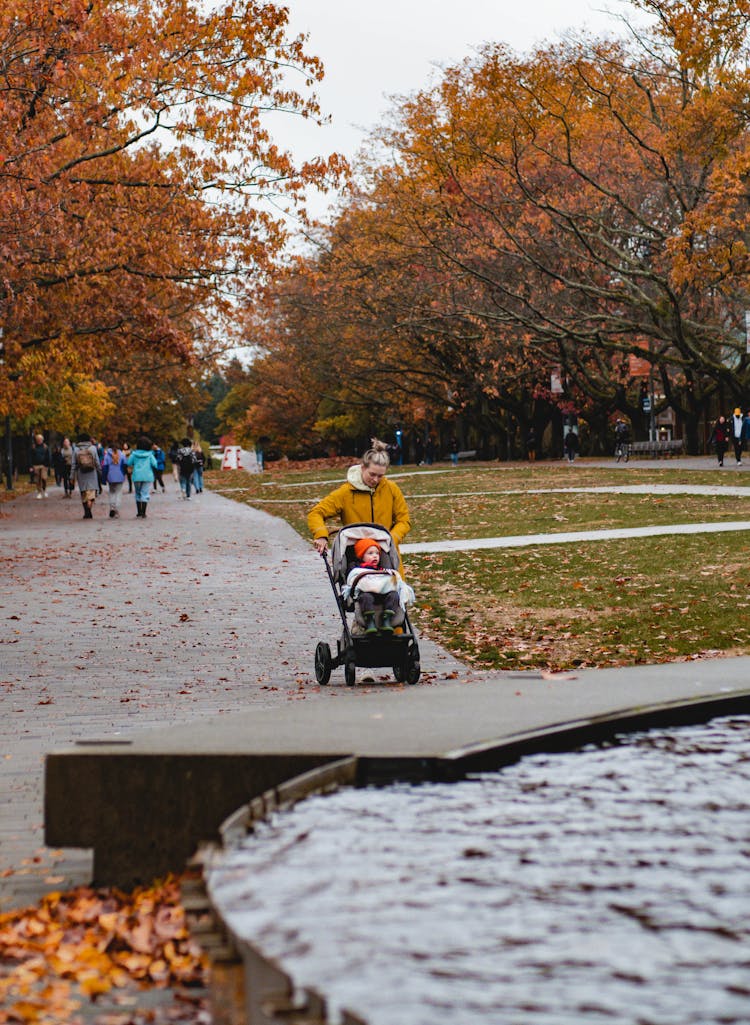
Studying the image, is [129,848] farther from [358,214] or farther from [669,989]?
[358,214]

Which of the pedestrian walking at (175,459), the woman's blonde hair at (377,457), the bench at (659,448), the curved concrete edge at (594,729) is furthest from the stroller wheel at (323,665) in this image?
the bench at (659,448)

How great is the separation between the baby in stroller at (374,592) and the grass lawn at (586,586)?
66.4 inches

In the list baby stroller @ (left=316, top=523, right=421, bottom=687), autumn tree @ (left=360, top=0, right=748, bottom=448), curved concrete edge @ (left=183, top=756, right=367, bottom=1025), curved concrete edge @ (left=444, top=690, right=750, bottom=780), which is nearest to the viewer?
curved concrete edge @ (left=183, top=756, right=367, bottom=1025)

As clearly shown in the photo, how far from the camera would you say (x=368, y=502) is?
1014 cm

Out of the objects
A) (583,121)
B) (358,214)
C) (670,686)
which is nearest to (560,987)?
(670,686)

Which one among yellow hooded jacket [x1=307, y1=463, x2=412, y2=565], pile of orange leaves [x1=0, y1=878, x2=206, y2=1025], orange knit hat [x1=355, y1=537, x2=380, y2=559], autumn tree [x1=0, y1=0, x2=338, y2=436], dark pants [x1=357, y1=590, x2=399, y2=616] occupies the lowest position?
pile of orange leaves [x1=0, y1=878, x2=206, y2=1025]

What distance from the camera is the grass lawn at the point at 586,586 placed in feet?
38.3

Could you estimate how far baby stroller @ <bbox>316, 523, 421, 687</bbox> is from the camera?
9.66m

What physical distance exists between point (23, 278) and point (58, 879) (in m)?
22.7

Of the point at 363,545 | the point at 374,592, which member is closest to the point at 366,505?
the point at 363,545

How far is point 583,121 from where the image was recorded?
147 feet

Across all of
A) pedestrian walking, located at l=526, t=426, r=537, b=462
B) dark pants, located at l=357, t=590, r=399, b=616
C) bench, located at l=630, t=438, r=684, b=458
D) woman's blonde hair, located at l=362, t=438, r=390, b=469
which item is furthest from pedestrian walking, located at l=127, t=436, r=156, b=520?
pedestrian walking, located at l=526, t=426, r=537, b=462

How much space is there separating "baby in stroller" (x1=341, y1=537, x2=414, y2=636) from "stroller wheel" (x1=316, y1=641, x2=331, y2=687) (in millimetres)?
587

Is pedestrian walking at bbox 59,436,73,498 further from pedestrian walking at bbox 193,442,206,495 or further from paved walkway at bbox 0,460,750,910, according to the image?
paved walkway at bbox 0,460,750,910
